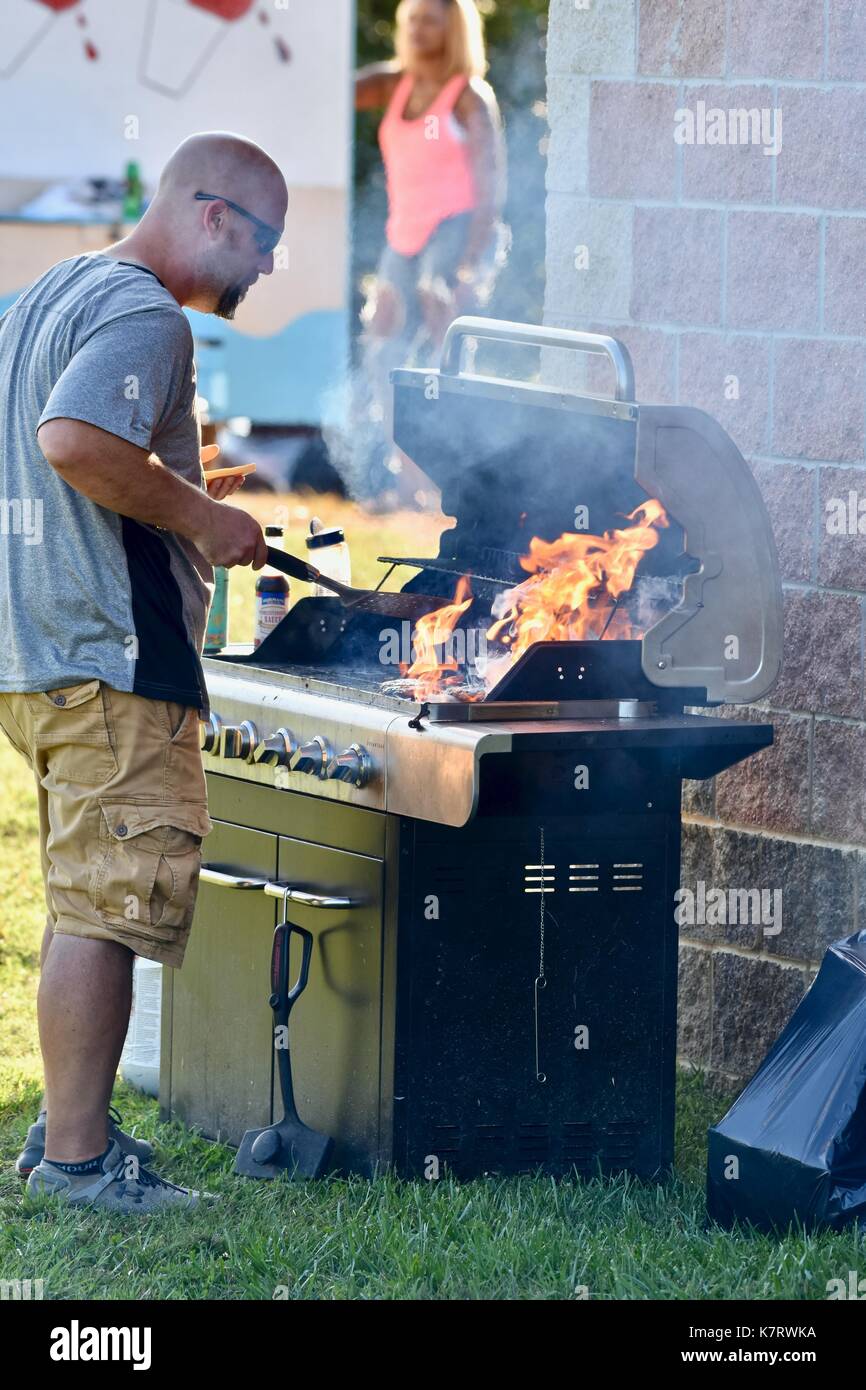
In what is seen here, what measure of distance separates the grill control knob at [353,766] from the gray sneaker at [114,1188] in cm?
93

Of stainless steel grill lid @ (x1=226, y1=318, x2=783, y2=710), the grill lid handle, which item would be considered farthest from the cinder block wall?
stainless steel grill lid @ (x1=226, y1=318, x2=783, y2=710)

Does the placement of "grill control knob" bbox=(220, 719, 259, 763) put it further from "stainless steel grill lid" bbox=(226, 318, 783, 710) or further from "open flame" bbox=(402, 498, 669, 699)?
"open flame" bbox=(402, 498, 669, 699)

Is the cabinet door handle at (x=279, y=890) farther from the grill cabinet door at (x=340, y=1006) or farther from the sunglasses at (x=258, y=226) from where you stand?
the sunglasses at (x=258, y=226)

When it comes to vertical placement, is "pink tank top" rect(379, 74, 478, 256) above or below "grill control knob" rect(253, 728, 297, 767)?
above

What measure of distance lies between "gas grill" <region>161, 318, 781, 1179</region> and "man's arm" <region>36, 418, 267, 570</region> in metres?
0.46

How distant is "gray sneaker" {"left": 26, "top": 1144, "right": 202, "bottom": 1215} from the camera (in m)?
4.23

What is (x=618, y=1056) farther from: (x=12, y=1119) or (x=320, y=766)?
(x=12, y=1119)

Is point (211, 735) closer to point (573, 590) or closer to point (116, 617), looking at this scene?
point (116, 617)

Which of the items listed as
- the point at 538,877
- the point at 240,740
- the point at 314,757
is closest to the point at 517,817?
the point at 538,877

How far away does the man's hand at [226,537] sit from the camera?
4.11 m

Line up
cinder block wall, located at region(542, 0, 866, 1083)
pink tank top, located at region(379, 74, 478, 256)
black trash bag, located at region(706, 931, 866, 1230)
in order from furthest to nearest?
pink tank top, located at region(379, 74, 478, 256), cinder block wall, located at region(542, 0, 866, 1083), black trash bag, located at region(706, 931, 866, 1230)

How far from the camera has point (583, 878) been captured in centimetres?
436

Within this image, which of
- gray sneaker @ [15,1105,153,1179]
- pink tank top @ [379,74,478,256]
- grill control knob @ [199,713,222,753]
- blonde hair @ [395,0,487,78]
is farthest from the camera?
pink tank top @ [379,74,478,256]

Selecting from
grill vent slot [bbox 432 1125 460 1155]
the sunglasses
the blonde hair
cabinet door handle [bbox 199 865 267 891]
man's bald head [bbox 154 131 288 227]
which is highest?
the blonde hair
